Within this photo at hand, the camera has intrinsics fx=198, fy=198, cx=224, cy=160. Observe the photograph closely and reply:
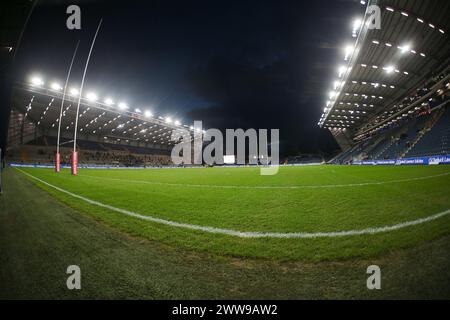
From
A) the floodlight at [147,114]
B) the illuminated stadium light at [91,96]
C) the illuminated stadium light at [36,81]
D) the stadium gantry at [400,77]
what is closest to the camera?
the stadium gantry at [400,77]

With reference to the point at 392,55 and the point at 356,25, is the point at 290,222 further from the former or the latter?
the point at 392,55

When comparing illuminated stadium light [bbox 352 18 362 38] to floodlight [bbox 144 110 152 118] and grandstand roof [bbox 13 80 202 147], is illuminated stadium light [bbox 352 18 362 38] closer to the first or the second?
grandstand roof [bbox 13 80 202 147]

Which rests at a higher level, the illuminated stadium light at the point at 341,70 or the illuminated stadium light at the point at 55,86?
the illuminated stadium light at the point at 341,70

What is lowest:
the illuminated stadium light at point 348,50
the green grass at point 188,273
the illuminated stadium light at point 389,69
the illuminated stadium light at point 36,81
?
the green grass at point 188,273

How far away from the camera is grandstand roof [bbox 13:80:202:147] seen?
29.2m

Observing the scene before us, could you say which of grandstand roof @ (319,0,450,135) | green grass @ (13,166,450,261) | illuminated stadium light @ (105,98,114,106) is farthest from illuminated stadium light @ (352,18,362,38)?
illuminated stadium light @ (105,98,114,106)

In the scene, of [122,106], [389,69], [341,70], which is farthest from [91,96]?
[389,69]

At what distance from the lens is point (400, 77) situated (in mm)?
32281

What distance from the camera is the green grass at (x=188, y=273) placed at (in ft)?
5.09

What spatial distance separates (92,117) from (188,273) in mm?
50582

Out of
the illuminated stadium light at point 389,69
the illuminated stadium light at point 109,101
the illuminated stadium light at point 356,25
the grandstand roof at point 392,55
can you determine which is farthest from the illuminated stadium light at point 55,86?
the illuminated stadium light at point 389,69

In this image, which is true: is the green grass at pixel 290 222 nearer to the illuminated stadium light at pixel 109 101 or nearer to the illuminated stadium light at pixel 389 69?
the illuminated stadium light at pixel 389 69
